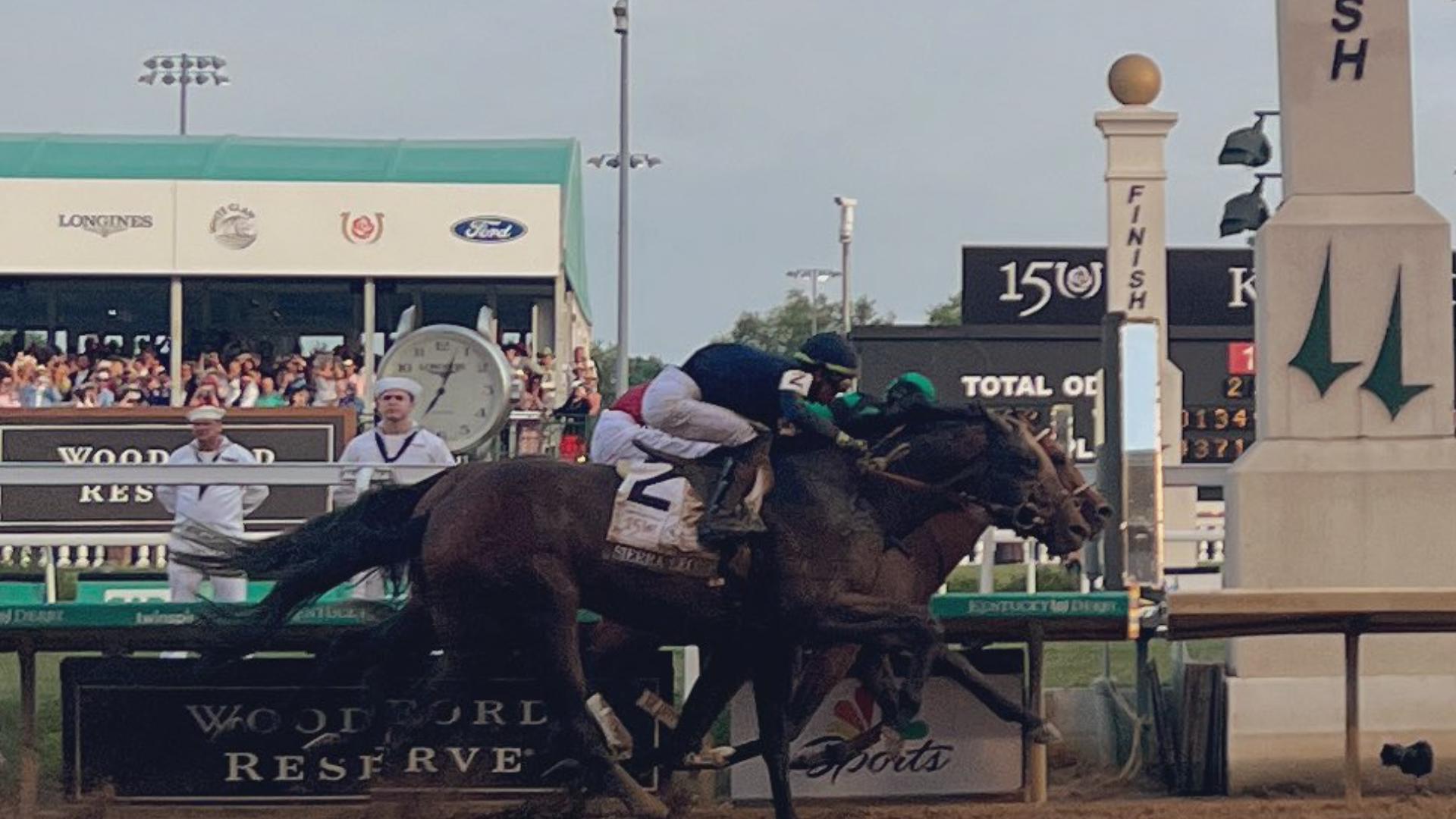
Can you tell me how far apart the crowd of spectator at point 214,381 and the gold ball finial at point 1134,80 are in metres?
4.01

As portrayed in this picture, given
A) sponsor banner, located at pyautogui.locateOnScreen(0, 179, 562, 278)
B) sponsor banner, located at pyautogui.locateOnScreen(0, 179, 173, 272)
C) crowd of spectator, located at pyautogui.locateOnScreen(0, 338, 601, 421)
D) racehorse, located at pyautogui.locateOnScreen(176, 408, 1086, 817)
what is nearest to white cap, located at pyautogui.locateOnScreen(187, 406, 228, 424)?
racehorse, located at pyautogui.locateOnScreen(176, 408, 1086, 817)

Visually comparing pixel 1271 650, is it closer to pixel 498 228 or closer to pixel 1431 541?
pixel 1431 541

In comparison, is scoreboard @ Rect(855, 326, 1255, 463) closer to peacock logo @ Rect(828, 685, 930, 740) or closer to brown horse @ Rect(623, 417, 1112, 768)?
peacock logo @ Rect(828, 685, 930, 740)

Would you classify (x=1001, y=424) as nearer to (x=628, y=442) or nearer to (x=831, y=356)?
(x=831, y=356)

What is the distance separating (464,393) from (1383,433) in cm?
395

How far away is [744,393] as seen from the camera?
7.68 metres

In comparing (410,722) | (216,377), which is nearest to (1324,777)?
(410,722)

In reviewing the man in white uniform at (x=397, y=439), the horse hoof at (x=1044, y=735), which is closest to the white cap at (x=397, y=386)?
the man in white uniform at (x=397, y=439)

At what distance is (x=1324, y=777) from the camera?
330 inches

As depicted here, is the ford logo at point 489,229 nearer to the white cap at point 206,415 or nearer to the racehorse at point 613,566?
the white cap at point 206,415

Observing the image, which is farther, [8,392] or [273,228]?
[273,228]

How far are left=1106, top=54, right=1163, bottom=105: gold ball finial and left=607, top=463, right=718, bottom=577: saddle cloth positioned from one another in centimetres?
752

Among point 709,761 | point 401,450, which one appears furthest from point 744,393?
point 401,450

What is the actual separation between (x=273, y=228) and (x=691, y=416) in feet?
52.6
